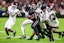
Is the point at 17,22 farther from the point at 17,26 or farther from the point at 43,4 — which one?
the point at 43,4

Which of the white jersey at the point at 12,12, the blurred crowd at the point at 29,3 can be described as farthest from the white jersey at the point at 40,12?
the white jersey at the point at 12,12

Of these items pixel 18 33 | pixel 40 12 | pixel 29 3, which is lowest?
pixel 18 33

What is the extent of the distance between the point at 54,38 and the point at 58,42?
0.30 meters

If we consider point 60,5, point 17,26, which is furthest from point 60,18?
point 17,26

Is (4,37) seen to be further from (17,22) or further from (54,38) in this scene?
(54,38)

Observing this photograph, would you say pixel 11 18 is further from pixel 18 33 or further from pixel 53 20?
pixel 53 20

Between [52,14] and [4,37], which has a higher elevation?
[52,14]

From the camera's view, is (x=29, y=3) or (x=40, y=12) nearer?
(x=40, y=12)

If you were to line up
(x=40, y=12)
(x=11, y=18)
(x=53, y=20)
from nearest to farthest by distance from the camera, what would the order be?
(x=40, y=12)
(x=53, y=20)
(x=11, y=18)

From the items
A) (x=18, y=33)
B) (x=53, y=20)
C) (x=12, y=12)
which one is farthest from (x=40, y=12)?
(x=18, y=33)

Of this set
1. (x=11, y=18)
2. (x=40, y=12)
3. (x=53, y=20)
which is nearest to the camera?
(x=40, y=12)

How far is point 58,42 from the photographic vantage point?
275 inches

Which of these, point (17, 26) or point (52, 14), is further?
point (17, 26)

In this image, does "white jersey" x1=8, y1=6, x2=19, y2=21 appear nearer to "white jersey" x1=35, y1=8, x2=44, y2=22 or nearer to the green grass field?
the green grass field
